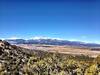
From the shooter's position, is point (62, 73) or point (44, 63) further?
point (44, 63)

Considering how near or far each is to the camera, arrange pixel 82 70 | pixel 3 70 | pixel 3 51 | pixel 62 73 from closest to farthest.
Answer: pixel 3 70 < pixel 62 73 < pixel 82 70 < pixel 3 51

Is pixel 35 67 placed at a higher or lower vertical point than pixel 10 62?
lower

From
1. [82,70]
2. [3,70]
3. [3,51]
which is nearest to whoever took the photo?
[3,70]

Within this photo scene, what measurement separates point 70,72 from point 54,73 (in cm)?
321

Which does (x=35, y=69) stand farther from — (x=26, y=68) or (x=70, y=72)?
(x=70, y=72)

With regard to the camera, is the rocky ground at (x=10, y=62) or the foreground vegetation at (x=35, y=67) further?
the foreground vegetation at (x=35, y=67)

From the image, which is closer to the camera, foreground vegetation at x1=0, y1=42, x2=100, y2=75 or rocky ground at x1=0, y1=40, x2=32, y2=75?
rocky ground at x1=0, y1=40, x2=32, y2=75

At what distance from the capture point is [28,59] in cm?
5359

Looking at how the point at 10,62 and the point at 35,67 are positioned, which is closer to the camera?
the point at 10,62

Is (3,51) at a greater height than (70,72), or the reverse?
(3,51)

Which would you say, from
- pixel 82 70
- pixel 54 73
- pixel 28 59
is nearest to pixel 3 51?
pixel 28 59

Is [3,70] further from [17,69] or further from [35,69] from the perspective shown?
[35,69]

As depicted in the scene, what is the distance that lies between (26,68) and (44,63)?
4.86 metres

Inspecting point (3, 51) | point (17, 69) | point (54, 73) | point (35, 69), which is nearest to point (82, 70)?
point (54, 73)
